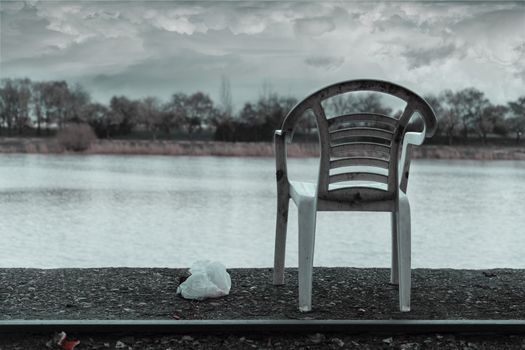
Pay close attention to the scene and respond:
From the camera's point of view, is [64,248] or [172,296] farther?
[64,248]

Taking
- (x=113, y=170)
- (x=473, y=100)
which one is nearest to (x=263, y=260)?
(x=113, y=170)

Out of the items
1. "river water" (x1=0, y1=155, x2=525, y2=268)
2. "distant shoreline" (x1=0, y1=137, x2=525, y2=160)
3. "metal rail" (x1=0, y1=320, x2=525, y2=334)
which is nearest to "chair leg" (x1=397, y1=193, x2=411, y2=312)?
"metal rail" (x1=0, y1=320, x2=525, y2=334)

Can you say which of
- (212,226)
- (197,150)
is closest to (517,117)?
(197,150)

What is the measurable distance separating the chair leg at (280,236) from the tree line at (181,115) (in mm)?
19113

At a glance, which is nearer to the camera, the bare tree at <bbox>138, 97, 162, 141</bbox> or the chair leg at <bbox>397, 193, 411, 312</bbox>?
the chair leg at <bbox>397, 193, 411, 312</bbox>

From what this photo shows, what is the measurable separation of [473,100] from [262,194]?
20.8 meters

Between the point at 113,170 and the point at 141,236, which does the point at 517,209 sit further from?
the point at 113,170

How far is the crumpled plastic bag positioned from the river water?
47.3 inches

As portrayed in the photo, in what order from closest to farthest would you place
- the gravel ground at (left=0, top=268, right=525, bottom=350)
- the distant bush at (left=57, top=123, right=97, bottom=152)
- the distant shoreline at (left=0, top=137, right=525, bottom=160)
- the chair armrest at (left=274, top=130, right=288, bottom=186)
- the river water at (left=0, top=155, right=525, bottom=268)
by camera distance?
the gravel ground at (left=0, top=268, right=525, bottom=350) < the chair armrest at (left=274, top=130, right=288, bottom=186) < the river water at (left=0, top=155, right=525, bottom=268) < the distant shoreline at (left=0, top=137, right=525, bottom=160) < the distant bush at (left=57, top=123, right=97, bottom=152)

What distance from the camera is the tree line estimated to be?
81.0 ft

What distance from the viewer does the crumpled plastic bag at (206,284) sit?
10.2 ft

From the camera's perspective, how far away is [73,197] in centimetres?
826

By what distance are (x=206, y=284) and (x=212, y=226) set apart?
9.54 ft

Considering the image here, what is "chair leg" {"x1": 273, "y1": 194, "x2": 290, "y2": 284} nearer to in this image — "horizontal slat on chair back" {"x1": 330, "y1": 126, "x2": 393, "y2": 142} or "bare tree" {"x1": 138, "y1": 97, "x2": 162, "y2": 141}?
"horizontal slat on chair back" {"x1": 330, "y1": 126, "x2": 393, "y2": 142}
